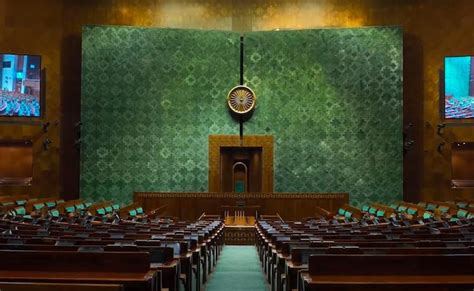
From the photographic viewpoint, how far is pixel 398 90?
23.1 metres

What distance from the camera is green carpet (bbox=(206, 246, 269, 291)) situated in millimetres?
9070

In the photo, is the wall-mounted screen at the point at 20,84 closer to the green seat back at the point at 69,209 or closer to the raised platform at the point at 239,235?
the green seat back at the point at 69,209

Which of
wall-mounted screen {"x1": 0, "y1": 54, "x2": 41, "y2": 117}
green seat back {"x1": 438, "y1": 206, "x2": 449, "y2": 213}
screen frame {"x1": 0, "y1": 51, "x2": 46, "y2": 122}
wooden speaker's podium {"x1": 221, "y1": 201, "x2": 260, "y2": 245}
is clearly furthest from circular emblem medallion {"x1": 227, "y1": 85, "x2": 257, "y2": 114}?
green seat back {"x1": 438, "y1": 206, "x2": 449, "y2": 213}

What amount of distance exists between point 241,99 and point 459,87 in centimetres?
813

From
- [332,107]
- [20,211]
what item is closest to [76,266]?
[20,211]

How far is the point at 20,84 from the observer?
Result: 23047mm

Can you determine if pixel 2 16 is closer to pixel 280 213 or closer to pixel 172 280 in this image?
pixel 280 213

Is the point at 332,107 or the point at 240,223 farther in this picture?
the point at 332,107

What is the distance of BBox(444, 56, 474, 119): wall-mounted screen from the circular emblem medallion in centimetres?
724

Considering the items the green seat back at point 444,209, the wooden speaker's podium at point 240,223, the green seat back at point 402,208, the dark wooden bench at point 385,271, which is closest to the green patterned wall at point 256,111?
the wooden speaker's podium at point 240,223

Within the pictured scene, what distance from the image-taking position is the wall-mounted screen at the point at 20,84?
22875 mm

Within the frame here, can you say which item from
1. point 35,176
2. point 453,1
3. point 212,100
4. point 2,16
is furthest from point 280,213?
point 2,16

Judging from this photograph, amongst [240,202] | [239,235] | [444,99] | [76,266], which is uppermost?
[444,99]

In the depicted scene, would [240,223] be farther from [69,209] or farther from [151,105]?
[151,105]
